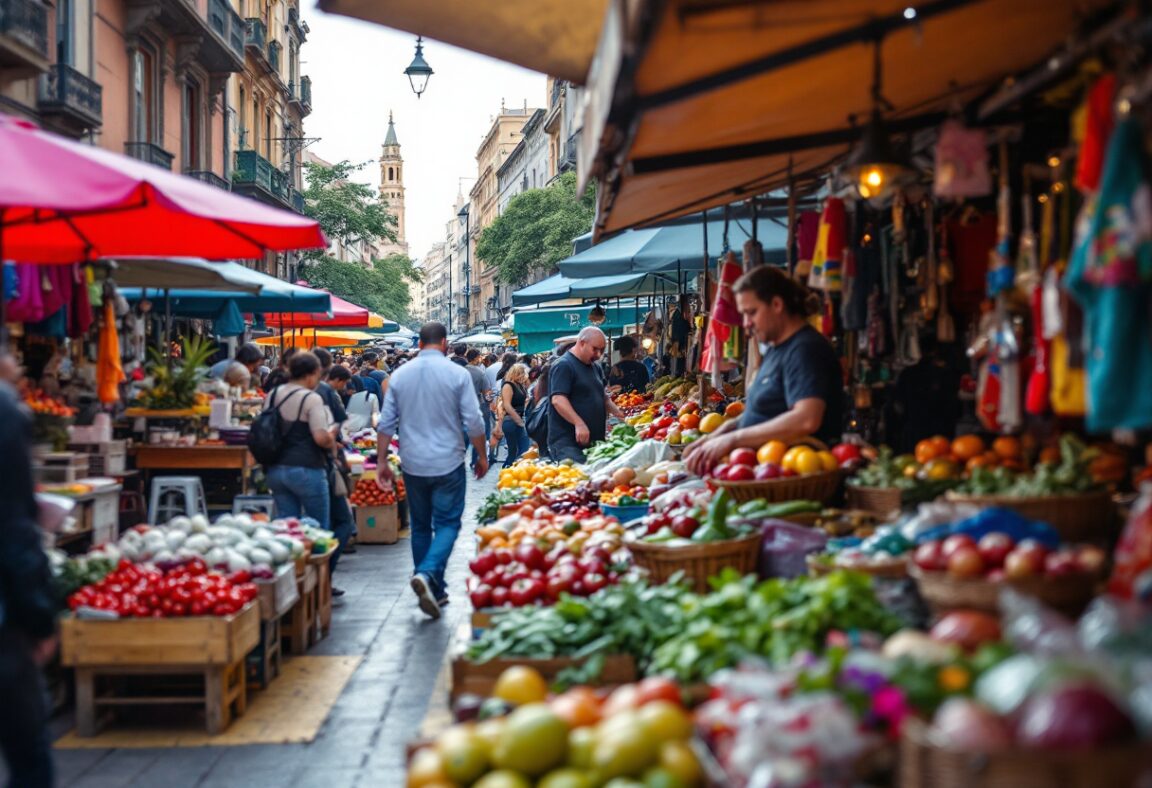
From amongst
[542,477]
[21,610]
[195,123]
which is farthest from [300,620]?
[195,123]

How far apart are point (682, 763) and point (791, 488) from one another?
294cm

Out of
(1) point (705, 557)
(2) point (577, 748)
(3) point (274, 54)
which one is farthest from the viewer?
(3) point (274, 54)

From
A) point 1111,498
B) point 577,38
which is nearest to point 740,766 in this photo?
point 1111,498

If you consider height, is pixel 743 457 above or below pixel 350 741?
above

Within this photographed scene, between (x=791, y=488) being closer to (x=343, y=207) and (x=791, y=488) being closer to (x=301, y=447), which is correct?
(x=301, y=447)

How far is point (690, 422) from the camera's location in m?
9.86

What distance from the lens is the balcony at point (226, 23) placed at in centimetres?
2756

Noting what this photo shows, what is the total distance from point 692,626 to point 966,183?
7.93 feet

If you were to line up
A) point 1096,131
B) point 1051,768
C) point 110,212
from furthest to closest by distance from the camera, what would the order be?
point 110,212, point 1096,131, point 1051,768

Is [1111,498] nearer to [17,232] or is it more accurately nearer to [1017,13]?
[1017,13]

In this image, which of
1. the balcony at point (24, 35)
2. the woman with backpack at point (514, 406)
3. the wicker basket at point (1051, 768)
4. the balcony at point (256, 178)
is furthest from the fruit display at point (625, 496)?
the balcony at point (256, 178)

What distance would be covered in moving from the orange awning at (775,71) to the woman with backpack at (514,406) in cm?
1112

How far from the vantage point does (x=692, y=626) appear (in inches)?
143

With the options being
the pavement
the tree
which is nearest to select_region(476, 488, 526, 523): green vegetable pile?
Answer: the pavement
